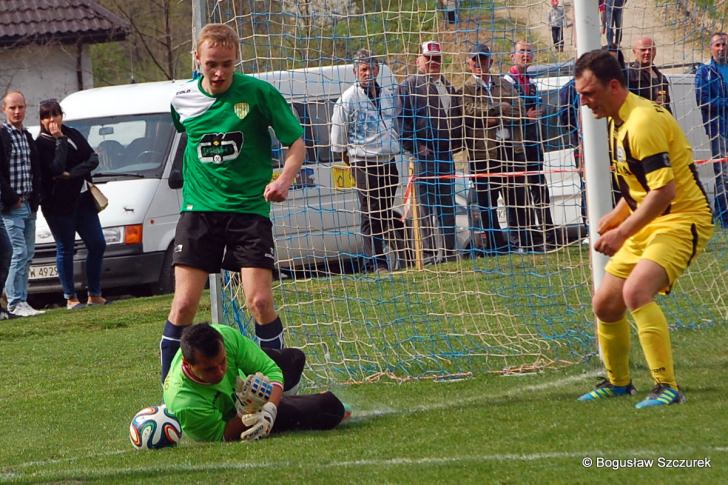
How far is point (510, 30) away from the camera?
830cm

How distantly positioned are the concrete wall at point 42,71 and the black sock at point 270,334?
19662 millimetres

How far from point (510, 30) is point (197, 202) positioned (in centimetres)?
266

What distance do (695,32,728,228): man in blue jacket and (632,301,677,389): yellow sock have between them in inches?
143

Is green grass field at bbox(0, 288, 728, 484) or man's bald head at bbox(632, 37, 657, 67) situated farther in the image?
man's bald head at bbox(632, 37, 657, 67)

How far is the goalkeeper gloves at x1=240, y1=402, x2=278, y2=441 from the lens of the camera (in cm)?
621

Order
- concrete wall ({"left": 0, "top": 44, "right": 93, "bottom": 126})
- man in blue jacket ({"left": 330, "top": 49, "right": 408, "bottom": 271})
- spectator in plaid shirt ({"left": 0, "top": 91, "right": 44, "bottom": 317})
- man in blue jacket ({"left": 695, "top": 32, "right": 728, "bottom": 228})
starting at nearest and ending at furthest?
man in blue jacket ({"left": 330, "top": 49, "right": 408, "bottom": 271})
man in blue jacket ({"left": 695, "top": 32, "right": 728, "bottom": 228})
spectator in plaid shirt ({"left": 0, "top": 91, "right": 44, "bottom": 317})
concrete wall ({"left": 0, "top": 44, "right": 93, "bottom": 126})

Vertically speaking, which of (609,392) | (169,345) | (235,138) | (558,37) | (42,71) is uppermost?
(42,71)

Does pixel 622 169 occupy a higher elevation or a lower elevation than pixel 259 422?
higher

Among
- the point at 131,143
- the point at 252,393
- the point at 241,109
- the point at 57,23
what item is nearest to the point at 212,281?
the point at 241,109

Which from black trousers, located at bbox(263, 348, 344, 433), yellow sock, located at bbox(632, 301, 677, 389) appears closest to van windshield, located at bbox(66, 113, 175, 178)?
black trousers, located at bbox(263, 348, 344, 433)

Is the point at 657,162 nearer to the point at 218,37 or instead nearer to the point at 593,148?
the point at 593,148

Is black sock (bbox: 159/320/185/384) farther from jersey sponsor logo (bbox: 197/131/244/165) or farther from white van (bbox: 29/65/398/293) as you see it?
white van (bbox: 29/65/398/293)

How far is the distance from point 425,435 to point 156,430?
1379mm

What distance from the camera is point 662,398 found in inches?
245
